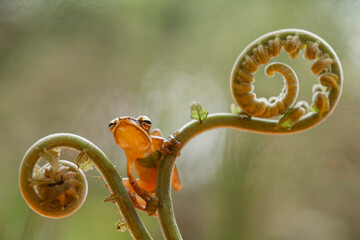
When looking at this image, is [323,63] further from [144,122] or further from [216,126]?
[144,122]

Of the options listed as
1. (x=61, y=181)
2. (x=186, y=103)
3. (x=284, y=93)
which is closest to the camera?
(x=61, y=181)

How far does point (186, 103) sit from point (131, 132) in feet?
4.52

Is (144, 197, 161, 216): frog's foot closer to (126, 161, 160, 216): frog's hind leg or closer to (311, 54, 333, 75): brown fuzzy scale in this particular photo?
(126, 161, 160, 216): frog's hind leg

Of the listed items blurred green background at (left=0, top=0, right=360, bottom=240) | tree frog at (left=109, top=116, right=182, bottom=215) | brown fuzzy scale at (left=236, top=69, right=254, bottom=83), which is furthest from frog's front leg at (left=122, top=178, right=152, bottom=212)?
blurred green background at (left=0, top=0, right=360, bottom=240)

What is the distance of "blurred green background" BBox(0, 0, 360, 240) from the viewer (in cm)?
159

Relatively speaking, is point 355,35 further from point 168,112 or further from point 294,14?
point 168,112

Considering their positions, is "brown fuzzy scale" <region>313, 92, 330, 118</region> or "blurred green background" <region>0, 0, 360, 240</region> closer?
"brown fuzzy scale" <region>313, 92, 330, 118</region>

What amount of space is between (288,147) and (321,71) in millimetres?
1306

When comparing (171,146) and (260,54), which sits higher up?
(260,54)

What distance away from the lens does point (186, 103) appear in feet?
6.41

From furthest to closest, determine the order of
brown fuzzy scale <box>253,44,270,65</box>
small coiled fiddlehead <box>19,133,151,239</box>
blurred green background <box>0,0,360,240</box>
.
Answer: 1. blurred green background <box>0,0,360,240</box>
2. brown fuzzy scale <box>253,44,270,65</box>
3. small coiled fiddlehead <box>19,133,151,239</box>

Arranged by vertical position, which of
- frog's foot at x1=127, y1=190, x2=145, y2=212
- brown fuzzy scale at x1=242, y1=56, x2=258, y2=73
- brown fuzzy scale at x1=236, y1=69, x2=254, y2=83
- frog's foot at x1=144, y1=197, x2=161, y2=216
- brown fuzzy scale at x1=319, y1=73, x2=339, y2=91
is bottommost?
frog's foot at x1=144, y1=197, x2=161, y2=216

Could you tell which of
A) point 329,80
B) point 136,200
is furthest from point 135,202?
point 329,80

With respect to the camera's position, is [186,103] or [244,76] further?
[186,103]
